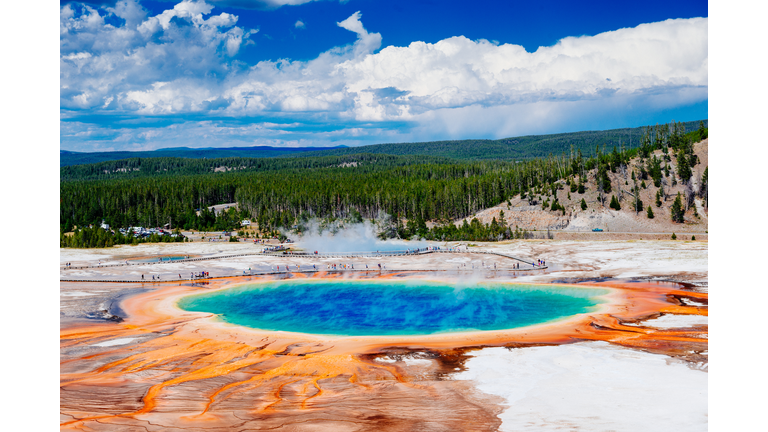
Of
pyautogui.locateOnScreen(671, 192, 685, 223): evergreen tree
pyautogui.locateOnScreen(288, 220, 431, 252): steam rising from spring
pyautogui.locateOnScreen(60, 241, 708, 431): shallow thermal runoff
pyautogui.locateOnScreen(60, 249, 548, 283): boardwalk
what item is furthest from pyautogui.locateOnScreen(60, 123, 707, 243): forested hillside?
pyautogui.locateOnScreen(60, 241, 708, 431): shallow thermal runoff

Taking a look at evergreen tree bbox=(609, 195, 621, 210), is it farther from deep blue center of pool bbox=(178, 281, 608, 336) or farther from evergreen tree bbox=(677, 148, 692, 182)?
deep blue center of pool bbox=(178, 281, 608, 336)

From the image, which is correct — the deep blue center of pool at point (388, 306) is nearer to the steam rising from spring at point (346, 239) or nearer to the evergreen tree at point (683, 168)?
the steam rising from spring at point (346, 239)

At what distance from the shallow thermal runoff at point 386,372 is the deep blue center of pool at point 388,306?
6.08 ft

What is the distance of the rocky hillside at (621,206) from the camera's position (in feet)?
250

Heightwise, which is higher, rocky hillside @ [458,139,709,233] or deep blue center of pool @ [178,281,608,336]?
rocky hillside @ [458,139,709,233]

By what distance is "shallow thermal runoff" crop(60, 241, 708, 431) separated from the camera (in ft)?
58.8

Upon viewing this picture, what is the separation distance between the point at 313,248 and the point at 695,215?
56839 millimetres

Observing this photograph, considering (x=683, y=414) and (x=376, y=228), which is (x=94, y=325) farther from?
(x=376, y=228)

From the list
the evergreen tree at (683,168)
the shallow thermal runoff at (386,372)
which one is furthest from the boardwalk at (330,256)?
the evergreen tree at (683,168)

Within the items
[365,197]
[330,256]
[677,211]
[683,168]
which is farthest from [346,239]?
[683,168]

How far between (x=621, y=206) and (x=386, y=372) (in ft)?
228

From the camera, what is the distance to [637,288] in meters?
40.2

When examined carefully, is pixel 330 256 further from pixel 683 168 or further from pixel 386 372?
pixel 683 168

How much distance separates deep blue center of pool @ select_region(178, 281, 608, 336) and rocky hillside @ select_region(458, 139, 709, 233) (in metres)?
39.2
